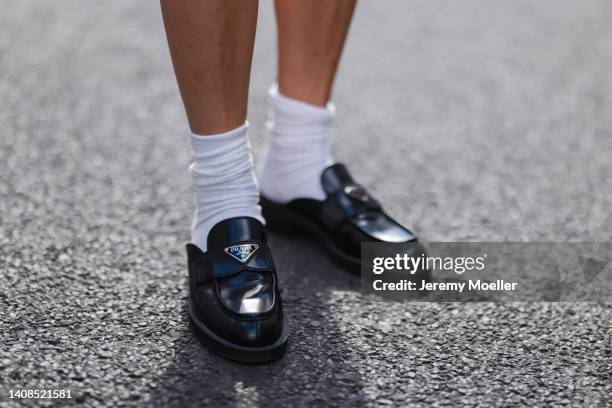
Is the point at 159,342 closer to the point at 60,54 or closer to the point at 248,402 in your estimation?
the point at 248,402

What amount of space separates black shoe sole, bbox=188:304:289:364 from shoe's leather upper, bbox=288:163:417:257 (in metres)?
0.30

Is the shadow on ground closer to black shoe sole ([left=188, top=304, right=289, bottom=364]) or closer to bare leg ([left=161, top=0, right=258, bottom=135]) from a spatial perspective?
black shoe sole ([left=188, top=304, right=289, bottom=364])

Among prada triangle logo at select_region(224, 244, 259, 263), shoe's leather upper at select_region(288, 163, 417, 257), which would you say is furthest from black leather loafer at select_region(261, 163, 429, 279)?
prada triangle logo at select_region(224, 244, 259, 263)

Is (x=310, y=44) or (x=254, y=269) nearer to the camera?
(x=254, y=269)

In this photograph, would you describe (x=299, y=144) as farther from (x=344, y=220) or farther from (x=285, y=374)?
(x=285, y=374)

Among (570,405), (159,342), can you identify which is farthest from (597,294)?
(159,342)

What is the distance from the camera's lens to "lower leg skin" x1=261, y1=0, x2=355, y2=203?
55.6 inches

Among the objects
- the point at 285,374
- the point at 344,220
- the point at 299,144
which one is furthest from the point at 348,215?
the point at 285,374

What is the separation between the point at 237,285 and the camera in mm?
1171

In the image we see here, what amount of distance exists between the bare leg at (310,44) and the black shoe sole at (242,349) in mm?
489

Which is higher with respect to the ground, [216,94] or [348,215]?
[216,94]

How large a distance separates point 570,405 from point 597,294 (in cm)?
35

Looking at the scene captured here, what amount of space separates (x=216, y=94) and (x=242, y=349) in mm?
379

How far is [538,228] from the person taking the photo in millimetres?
1600
